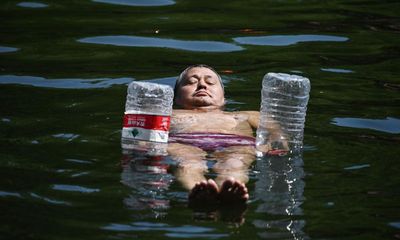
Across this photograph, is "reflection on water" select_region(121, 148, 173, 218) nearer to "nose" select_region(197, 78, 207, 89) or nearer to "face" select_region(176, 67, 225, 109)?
"face" select_region(176, 67, 225, 109)

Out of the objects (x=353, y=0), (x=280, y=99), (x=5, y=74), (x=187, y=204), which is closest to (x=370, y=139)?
(x=280, y=99)

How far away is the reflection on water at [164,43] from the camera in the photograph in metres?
12.1

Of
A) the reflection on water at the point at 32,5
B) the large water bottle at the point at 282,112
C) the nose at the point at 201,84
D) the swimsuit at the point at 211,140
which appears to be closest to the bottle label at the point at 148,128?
the swimsuit at the point at 211,140

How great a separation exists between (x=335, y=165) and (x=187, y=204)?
5.24 ft

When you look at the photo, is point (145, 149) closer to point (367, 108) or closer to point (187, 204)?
point (187, 204)

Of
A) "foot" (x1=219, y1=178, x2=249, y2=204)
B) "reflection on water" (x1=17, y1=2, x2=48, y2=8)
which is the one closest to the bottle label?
"foot" (x1=219, y1=178, x2=249, y2=204)

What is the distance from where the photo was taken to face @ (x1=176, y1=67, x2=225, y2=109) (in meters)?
8.98

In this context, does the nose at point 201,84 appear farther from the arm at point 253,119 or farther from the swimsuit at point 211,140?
the swimsuit at point 211,140

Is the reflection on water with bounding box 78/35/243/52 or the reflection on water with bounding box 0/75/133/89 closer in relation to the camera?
the reflection on water with bounding box 0/75/133/89

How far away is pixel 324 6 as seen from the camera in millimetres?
14164

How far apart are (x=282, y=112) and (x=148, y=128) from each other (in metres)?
1.22

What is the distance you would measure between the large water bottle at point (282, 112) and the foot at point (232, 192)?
4.94 ft

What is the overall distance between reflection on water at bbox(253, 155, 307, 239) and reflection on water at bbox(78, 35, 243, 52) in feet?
14.9

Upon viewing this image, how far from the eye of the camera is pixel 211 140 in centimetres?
796
